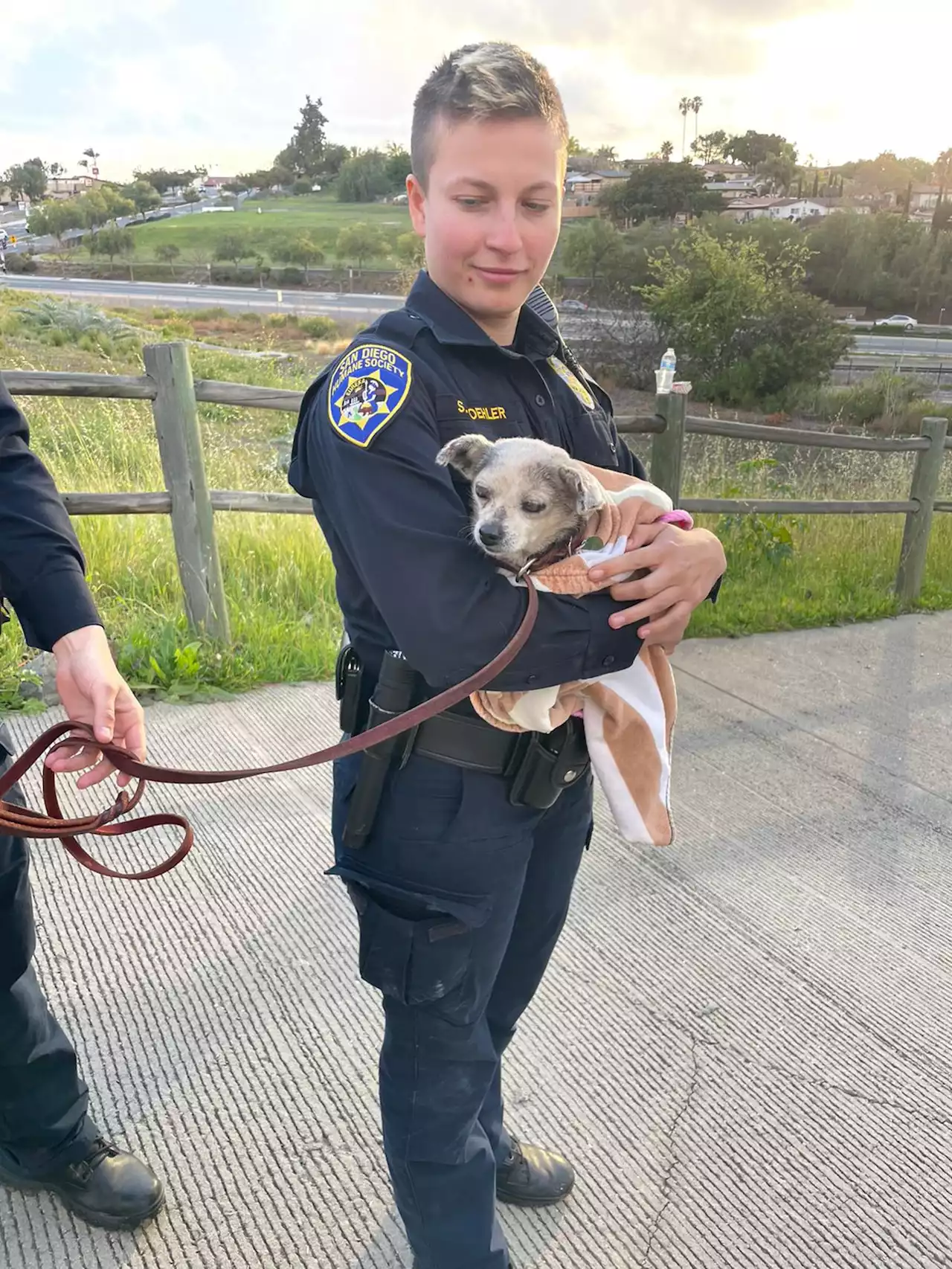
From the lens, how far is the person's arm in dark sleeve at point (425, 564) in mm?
1150

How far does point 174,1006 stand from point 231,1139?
0.49m

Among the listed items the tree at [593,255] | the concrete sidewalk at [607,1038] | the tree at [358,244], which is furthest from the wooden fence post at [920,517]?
the tree at [358,244]

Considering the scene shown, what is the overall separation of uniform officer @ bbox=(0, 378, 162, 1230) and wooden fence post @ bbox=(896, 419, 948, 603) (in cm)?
591

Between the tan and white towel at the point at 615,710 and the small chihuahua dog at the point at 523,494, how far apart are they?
4 centimetres

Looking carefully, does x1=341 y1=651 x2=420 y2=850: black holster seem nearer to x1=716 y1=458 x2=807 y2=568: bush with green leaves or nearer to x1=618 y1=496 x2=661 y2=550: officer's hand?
x1=618 y1=496 x2=661 y2=550: officer's hand

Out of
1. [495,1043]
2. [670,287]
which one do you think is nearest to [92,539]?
[495,1043]

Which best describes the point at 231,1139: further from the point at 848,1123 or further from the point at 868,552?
the point at 868,552

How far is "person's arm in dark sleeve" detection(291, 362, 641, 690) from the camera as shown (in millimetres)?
1150

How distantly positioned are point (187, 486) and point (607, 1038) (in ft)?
10.4

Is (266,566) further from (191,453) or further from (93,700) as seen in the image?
(93,700)

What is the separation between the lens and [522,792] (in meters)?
1.36

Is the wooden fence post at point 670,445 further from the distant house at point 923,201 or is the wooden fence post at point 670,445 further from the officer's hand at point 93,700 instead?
the distant house at point 923,201

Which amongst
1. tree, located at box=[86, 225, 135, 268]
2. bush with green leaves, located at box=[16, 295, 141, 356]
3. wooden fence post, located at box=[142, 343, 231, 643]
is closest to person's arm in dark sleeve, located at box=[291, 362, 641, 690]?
wooden fence post, located at box=[142, 343, 231, 643]

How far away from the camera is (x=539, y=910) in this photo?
1606 millimetres
